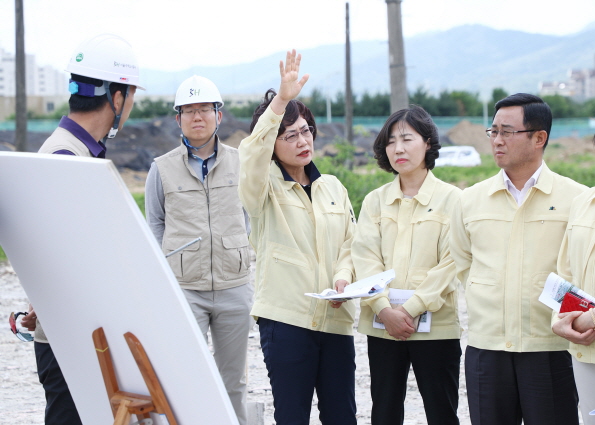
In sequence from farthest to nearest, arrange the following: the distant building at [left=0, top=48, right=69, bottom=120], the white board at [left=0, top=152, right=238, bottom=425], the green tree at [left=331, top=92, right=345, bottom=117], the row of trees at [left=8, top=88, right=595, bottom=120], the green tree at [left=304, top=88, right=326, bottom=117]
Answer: the distant building at [left=0, top=48, right=69, bottom=120] < the green tree at [left=304, top=88, right=326, bottom=117] < the green tree at [left=331, top=92, right=345, bottom=117] < the row of trees at [left=8, top=88, right=595, bottom=120] < the white board at [left=0, top=152, right=238, bottom=425]

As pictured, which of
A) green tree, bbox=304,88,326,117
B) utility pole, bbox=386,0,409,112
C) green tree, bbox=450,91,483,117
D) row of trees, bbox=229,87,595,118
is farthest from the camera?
green tree, bbox=450,91,483,117

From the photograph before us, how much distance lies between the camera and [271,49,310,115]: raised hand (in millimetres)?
2945

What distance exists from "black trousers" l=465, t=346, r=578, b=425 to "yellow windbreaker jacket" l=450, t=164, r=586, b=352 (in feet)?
0.19

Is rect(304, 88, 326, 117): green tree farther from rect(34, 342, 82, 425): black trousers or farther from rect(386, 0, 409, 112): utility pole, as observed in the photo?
rect(34, 342, 82, 425): black trousers

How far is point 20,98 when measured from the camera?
16.6 meters

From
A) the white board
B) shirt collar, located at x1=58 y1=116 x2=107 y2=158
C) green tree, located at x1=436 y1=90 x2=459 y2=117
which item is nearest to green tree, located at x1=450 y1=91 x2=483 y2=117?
green tree, located at x1=436 y1=90 x2=459 y2=117

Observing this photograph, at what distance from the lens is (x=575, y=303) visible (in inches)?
105

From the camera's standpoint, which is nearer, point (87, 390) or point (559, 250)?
point (87, 390)

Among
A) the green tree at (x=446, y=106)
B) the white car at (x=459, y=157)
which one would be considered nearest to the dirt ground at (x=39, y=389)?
the white car at (x=459, y=157)

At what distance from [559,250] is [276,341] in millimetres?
1322

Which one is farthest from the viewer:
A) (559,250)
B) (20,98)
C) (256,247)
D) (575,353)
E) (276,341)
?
(20,98)

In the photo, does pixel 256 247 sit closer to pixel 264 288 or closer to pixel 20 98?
pixel 264 288

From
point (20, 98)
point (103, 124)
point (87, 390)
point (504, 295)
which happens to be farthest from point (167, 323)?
point (20, 98)

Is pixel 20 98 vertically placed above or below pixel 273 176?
above
